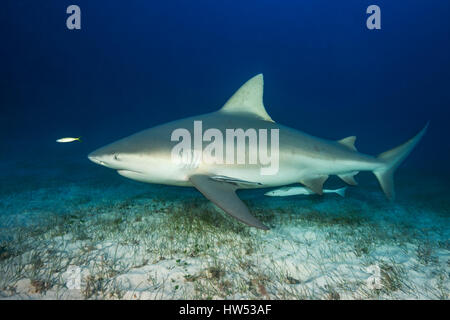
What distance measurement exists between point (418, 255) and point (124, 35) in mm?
113493

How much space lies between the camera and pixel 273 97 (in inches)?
4245

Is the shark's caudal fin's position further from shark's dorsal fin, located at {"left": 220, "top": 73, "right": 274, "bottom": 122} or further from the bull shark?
shark's dorsal fin, located at {"left": 220, "top": 73, "right": 274, "bottom": 122}

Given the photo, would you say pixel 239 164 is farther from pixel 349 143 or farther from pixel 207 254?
pixel 349 143

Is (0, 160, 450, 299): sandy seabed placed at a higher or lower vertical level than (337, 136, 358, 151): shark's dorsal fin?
lower

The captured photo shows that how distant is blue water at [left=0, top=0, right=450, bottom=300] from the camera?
7144 centimetres

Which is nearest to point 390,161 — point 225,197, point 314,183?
point 314,183

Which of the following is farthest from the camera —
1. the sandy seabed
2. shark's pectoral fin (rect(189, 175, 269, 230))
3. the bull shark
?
the bull shark

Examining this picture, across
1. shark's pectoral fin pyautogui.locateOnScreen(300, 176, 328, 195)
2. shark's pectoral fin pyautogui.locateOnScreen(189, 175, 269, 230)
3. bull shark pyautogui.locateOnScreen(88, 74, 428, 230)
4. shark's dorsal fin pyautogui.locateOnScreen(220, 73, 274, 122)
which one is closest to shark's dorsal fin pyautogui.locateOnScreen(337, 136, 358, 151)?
bull shark pyautogui.locateOnScreen(88, 74, 428, 230)

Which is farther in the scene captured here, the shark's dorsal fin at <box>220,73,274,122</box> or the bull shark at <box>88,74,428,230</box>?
the shark's dorsal fin at <box>220,73,274,122</box>

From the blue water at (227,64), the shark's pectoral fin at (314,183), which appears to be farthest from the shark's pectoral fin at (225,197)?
the blue water at (227,64)

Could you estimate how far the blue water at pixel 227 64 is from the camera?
71438 mm

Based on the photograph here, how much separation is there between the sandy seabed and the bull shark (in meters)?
0.80

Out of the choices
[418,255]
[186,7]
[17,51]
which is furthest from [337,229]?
[17,51]

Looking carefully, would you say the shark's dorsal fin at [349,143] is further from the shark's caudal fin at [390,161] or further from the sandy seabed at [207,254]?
the sandy seabed at [207,254]
